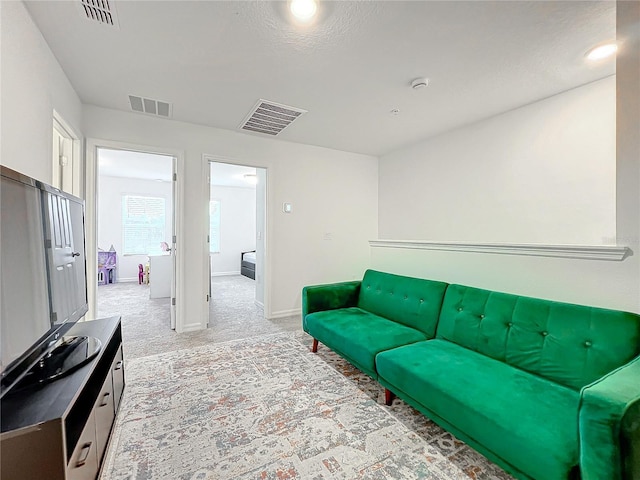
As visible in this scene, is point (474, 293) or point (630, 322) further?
point (474, 293)

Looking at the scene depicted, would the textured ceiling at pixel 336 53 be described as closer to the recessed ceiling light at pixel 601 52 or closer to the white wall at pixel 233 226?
the recessed ceiling light at pixel 601 52

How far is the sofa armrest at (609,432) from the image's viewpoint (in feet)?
→ 3.00

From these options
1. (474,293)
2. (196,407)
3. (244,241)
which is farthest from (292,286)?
(244,241)

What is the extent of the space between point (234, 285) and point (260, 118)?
4.21m

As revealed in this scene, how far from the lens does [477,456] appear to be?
1484 millimetres

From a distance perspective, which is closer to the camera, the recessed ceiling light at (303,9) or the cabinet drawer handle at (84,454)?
the cabinet drawer handle at (84,454)

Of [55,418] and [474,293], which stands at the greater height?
[474,293]

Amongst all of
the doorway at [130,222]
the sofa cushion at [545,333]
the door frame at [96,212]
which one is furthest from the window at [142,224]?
the sofa cushion at [545,333]

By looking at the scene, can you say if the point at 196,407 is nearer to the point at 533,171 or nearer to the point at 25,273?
the point at 25,273

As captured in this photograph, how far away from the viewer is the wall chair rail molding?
5.26ft

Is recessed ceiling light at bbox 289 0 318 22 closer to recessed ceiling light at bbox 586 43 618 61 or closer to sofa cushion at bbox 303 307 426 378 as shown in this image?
recessed ceiling light at bbox 586 43 618 61

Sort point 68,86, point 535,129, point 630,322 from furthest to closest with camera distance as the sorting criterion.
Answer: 1. point 535,129
2. point 68,86
3. point 630,322

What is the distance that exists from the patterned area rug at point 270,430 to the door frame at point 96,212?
35.2 inches

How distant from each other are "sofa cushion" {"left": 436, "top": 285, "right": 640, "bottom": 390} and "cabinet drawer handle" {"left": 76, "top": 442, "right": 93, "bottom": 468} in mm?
2162
